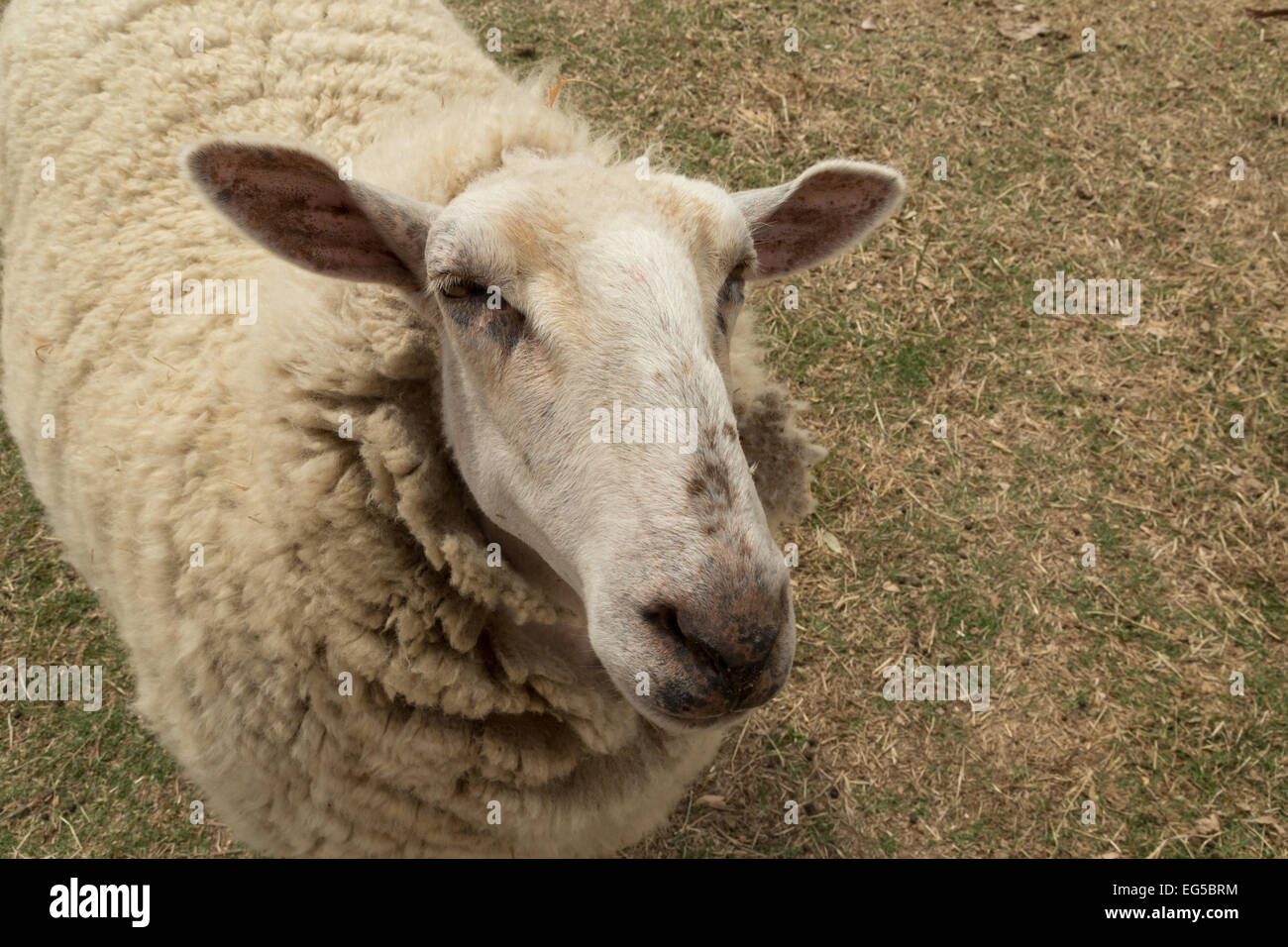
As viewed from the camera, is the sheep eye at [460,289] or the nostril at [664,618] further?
the sheep eye at [460,289]

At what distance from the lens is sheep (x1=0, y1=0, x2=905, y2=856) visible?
1.84m

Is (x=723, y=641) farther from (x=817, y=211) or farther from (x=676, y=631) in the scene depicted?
(x=817, y=211)

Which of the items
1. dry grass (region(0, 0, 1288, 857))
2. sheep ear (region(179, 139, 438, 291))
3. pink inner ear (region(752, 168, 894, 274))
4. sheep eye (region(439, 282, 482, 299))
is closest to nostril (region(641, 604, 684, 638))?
sheep eye (region(439, 282, 482, 299))

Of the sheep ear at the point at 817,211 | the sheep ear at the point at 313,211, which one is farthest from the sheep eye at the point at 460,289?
the sheep ear at the point at 817,211

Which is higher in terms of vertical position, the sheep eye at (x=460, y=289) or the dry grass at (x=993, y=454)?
the sheep eye at (x=460, y=289)

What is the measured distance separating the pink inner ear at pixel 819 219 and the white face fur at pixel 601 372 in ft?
1.20

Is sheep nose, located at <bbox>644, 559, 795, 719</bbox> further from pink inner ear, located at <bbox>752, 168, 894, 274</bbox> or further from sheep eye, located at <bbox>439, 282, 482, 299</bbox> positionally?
pink inner ear, located at <bbox>752, 168, 894, 274</bbox>

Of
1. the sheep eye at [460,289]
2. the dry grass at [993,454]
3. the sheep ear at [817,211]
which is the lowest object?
the dry grass at [993,454]

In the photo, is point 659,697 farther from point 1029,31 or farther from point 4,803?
point 1029,31

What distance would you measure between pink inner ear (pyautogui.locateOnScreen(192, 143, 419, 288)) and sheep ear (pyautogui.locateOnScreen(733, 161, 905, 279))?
0.98m

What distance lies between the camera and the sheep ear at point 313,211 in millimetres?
2043

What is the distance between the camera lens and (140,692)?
2711 mm

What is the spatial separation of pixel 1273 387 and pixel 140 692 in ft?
17.2

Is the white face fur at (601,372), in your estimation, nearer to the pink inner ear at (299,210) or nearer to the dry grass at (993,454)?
the pink inner ear at (299,210)
